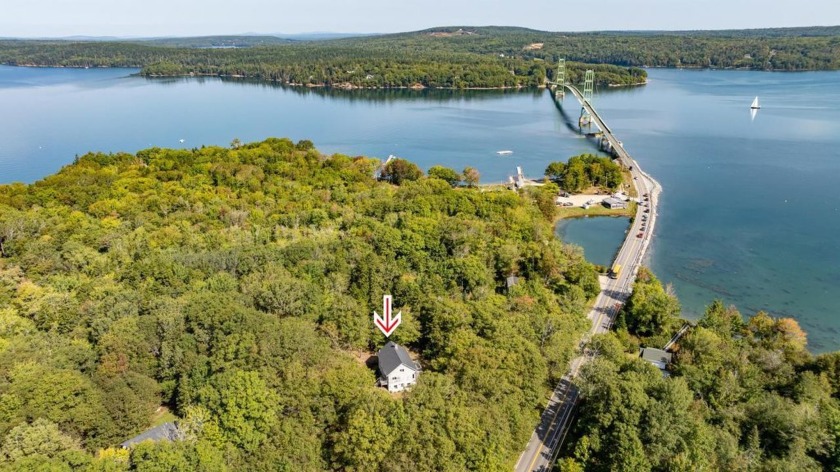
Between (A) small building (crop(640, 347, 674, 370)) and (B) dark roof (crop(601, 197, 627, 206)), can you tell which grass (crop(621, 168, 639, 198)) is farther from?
(A) small building (crop(640, 347, 674, 370))

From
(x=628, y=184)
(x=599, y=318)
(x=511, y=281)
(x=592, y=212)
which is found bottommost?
(x=599, y=318)

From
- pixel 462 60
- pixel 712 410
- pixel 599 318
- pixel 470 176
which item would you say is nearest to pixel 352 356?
pixel 599 318

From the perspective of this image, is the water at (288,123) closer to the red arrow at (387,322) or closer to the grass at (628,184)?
the grass at (628,184)

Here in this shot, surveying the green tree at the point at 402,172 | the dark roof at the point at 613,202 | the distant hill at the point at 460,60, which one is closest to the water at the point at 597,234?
the dark roof at the point at 613,202

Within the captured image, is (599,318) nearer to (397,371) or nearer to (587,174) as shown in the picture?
(397,371)

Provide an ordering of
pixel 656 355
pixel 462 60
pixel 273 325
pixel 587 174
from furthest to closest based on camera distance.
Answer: pixel 462 60 < pixel 587 174 < pixel 656 355 < pixel 273 325

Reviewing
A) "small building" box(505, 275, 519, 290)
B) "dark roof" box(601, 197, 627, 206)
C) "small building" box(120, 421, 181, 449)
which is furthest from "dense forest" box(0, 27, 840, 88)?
"small building" box(120, 421, 181, 449)
